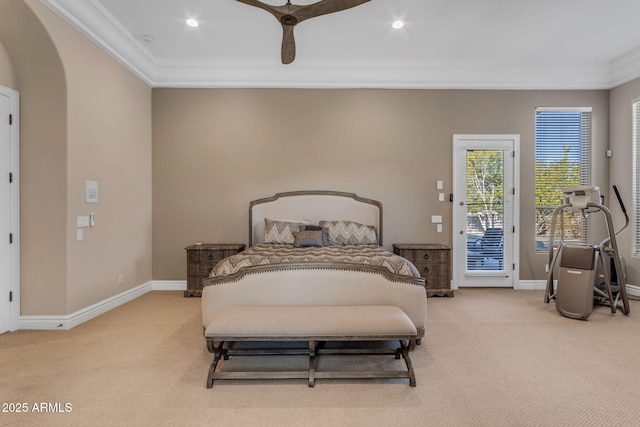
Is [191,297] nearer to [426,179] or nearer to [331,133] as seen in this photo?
[331,133]

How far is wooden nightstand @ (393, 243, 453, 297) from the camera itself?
4707 millimetres

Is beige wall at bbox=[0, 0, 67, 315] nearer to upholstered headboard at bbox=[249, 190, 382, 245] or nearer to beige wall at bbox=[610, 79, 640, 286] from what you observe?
upholstered headboard at bbox=[249, 190, 382, 245]

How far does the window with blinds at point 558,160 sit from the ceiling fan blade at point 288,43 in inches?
170

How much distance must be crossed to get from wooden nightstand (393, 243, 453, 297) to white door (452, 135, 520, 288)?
0.53m

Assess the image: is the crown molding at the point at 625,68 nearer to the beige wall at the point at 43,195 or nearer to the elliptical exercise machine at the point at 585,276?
the elliptical exercise machine at the point at 585,276

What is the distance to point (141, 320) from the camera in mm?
3729

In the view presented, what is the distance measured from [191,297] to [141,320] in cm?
98

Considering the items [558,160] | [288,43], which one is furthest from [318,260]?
[558,160]

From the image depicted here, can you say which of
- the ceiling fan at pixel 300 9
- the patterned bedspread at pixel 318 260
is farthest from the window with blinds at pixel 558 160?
the ceiling fan at pixel 300 9

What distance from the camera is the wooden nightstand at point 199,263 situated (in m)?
4.64

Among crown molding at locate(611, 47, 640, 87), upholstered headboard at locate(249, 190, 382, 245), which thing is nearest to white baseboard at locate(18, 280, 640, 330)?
upholstered headboard at locate(249, 190, 382, 245)

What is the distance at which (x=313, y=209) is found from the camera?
510cm

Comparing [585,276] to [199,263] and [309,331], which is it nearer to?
[309,331]

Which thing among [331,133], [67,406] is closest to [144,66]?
[331,133]
